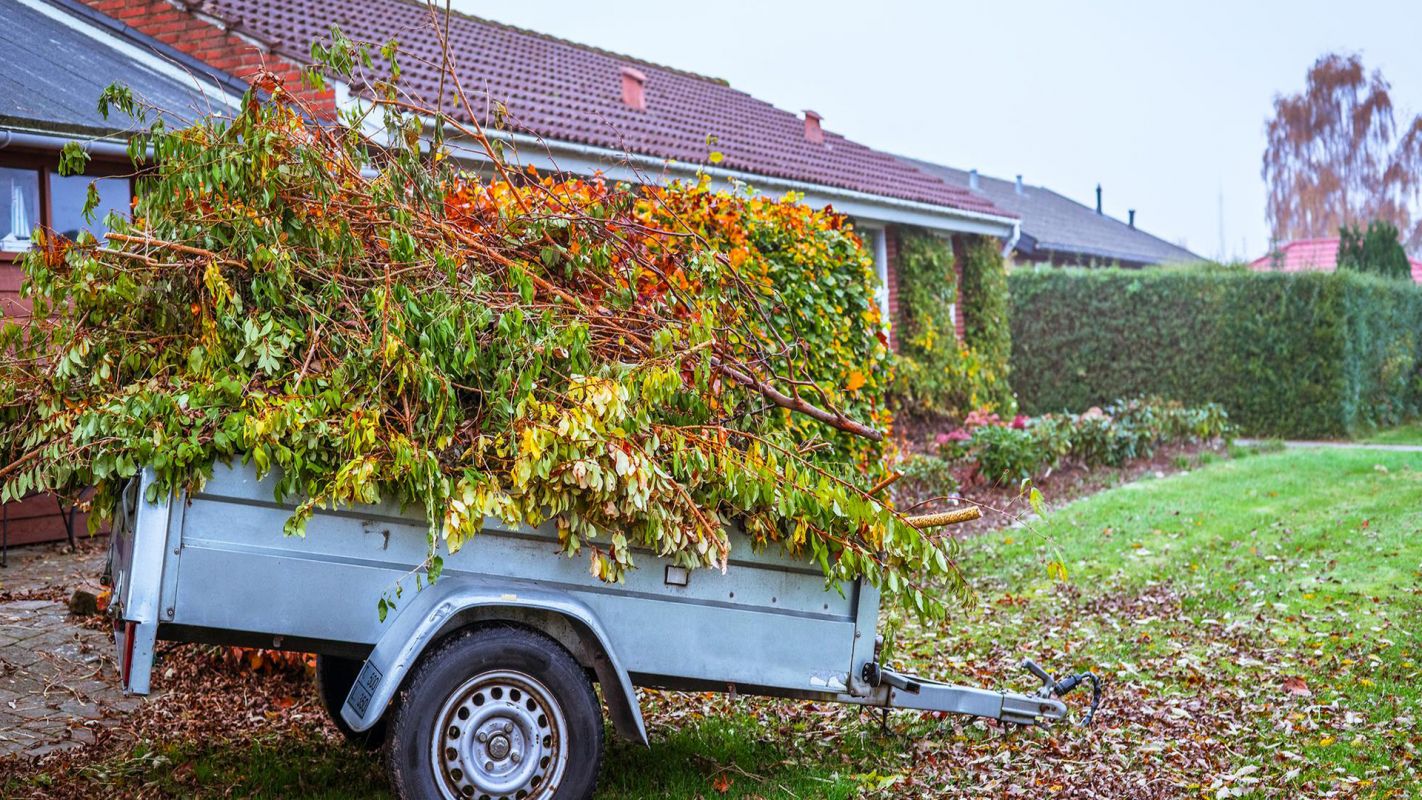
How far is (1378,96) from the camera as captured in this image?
50.8 metres

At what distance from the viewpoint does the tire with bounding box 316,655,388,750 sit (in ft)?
16.1

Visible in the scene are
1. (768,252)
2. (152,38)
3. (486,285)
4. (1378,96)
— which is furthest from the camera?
(1378,96)

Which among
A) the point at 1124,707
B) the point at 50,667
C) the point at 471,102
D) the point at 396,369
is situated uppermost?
the point at 471,102

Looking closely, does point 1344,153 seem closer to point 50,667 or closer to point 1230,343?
point 1230,343

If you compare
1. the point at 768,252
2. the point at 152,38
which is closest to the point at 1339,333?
the point at 768,252

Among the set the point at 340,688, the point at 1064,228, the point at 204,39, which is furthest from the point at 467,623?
the point at 1064,228

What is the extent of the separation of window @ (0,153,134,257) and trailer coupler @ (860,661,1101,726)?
6628mm

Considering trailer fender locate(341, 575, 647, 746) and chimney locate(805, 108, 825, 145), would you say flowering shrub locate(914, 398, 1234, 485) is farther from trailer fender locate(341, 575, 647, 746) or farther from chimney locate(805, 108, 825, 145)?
trailer fender locate(341, 575, 647, 746)

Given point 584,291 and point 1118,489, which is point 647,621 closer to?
point 584,291

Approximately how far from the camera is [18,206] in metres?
8.88

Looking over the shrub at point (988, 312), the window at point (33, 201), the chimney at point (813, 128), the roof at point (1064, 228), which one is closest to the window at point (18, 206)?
the window at point (33, 201)

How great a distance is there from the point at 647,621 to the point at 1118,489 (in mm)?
9799

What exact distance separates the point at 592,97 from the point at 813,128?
515 centimetres

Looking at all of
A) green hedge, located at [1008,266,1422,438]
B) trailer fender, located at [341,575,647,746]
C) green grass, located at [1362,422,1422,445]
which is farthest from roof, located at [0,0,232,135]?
green grass, located at [1362,422,1422,445]
